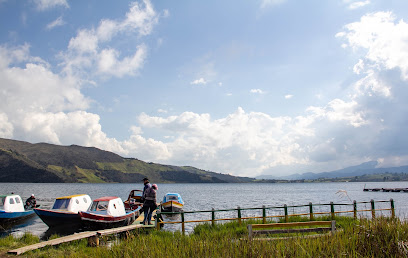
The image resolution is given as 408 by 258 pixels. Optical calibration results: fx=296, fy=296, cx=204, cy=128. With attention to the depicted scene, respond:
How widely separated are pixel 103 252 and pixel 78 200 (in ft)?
67.1

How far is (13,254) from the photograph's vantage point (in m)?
11.3

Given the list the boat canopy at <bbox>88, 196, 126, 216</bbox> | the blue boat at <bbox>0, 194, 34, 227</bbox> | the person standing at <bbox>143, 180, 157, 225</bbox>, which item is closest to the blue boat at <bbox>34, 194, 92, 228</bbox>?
the boat canopy at <bbox>88, 196, 126, 216</bbox>

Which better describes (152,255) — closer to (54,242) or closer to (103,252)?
(103,252)

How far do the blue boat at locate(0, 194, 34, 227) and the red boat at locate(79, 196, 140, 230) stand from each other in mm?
10200

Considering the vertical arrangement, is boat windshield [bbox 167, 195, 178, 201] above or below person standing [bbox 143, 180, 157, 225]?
below

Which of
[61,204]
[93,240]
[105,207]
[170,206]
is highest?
[93,240]

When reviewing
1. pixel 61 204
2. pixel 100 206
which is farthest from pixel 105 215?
pixel 61 204

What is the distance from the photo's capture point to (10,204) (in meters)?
29.8

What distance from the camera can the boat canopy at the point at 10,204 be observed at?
2898 centimetres

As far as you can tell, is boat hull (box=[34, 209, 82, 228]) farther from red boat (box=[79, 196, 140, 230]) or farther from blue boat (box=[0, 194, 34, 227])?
blue boat (box=[0, 194, 34, 227])

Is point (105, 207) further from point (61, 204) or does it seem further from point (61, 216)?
point (61, 204)

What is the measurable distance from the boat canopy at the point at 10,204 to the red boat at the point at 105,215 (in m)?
11.4

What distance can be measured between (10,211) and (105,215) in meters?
13.4

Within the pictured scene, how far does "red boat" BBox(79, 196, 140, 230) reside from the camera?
70.8ft
